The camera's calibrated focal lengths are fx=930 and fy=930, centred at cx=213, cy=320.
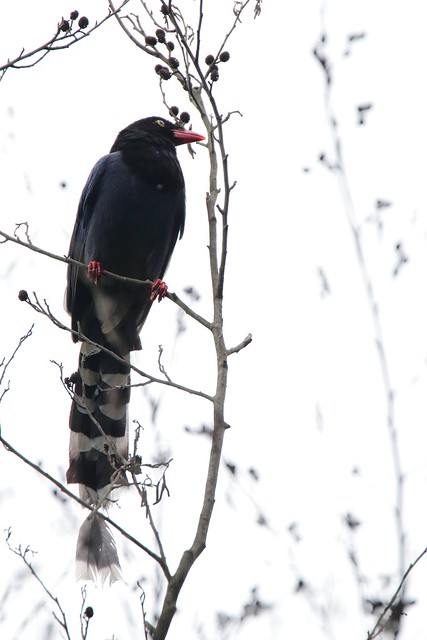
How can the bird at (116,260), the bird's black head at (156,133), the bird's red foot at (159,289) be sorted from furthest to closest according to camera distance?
1. the bird's black head at (156,133)
2. the bird at (116,260)
3. the bird's red foot at (159,289)

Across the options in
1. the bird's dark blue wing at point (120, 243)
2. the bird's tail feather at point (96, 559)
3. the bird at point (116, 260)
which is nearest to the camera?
the bird's tail feather at point (96, 559)

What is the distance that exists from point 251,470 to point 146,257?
2.52 m

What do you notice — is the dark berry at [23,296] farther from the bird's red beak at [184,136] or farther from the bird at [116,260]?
the bird's red beak at [184,136]

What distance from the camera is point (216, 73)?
15.1 ft

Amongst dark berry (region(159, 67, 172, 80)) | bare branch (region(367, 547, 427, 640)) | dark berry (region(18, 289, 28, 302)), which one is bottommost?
bare branch (region(367, 547, 427, 640))

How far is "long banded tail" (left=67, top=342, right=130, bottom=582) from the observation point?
17.0ft

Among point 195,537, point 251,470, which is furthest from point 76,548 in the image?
point 195,537

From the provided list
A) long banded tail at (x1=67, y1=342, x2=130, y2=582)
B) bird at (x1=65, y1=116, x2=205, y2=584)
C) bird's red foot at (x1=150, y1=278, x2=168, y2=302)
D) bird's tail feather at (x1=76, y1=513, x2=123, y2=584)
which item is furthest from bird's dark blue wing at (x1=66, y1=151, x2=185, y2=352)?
bird's tail feather at (x1=76, y1=513, x2=123, y2=584)

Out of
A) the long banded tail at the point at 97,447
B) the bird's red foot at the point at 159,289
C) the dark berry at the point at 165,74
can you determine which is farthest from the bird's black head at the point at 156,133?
the dark berry at the point at 165,74

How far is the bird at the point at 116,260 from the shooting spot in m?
6.30

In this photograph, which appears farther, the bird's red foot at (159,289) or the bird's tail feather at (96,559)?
the bird's red foot at (159,289)

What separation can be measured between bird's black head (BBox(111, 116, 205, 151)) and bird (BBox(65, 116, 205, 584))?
0.06m

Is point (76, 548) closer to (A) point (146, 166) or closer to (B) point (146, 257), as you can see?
(B) point (146, 257)

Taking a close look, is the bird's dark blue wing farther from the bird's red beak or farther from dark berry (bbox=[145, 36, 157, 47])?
dark berry (bbox=[145, 36, 157, 47])
